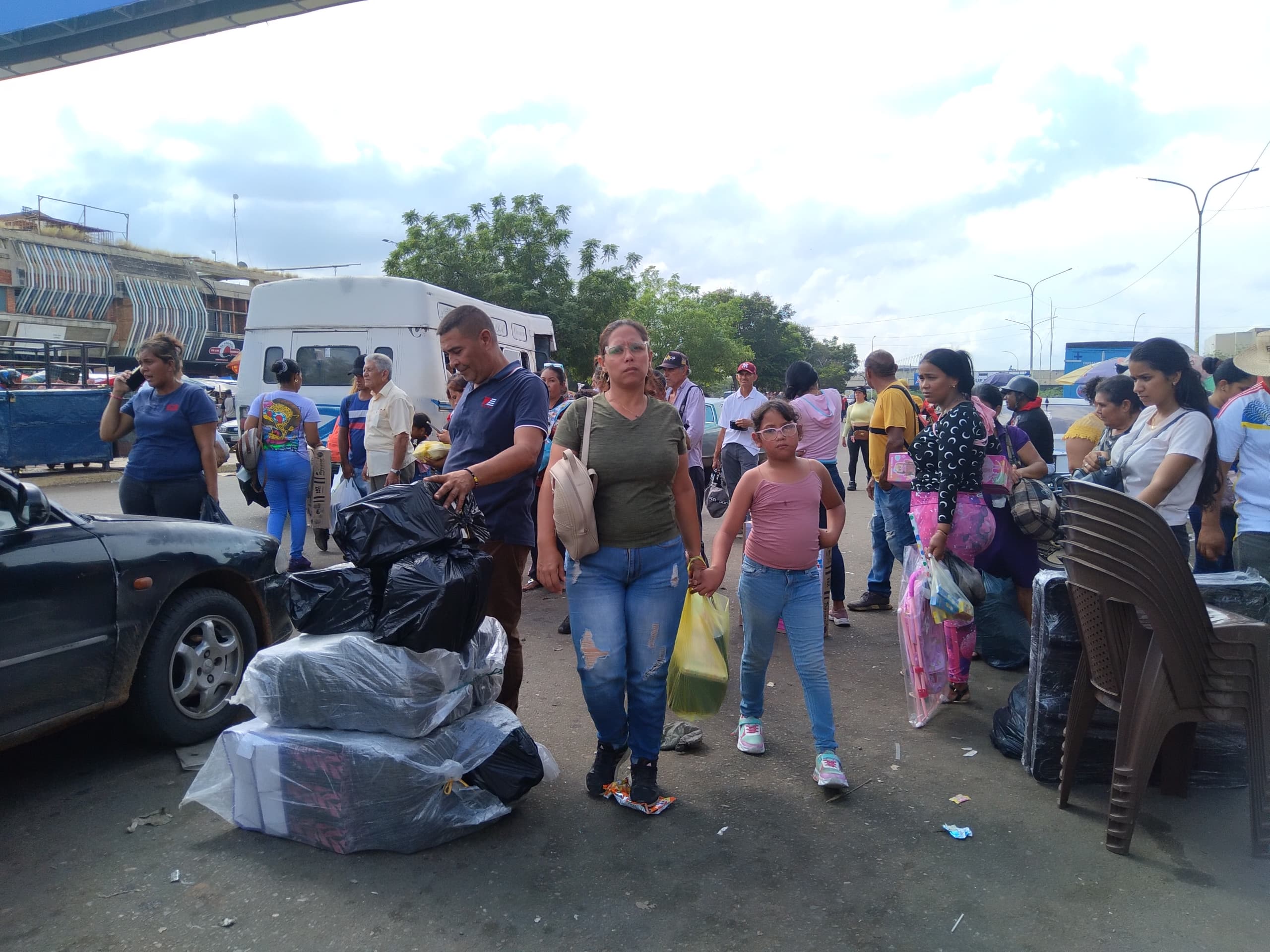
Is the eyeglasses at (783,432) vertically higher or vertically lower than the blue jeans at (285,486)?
higher

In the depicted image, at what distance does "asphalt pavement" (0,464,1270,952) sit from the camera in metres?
2.74

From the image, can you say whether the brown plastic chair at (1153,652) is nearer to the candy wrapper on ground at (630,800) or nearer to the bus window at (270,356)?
the candy wrapper on ground at (630,800)

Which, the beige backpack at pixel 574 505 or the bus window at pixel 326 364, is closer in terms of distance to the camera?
the beige backpack at pixel 574 505

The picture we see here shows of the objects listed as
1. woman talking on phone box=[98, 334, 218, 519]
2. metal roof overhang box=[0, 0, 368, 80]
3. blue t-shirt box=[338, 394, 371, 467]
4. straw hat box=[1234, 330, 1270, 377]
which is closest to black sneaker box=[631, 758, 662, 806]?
woman talking on phone box=[98, 334, 218, 519]

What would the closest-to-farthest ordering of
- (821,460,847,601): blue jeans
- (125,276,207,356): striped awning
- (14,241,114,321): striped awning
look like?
(821,460,847,601): blue jeans, (14,241,114,321): striped awning, (125,276,207,356): striped awning

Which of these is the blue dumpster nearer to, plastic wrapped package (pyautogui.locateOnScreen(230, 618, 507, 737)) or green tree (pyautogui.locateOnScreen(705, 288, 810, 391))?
plastic wrapped package (pyautogui.locateOnScreen(230, 618, 507, 737))

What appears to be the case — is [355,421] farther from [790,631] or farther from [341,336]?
[790,631]

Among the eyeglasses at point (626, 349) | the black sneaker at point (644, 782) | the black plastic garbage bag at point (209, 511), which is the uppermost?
the eyeglasses at point (626, 349)

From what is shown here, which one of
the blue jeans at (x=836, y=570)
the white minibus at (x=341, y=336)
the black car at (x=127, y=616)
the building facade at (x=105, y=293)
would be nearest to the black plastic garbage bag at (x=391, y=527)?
the black car at (x=127, y=616)

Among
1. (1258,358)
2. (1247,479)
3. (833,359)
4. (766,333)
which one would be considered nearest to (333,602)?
(1247,479)

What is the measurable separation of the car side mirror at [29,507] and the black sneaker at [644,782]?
2.62 m

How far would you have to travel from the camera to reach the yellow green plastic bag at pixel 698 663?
12.0 feet

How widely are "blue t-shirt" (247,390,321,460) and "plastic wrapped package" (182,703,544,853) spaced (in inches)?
179

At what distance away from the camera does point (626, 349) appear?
3.45 m
